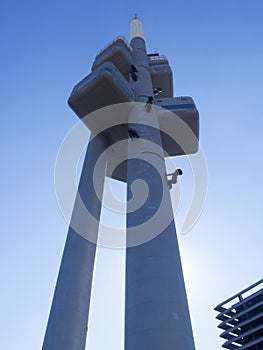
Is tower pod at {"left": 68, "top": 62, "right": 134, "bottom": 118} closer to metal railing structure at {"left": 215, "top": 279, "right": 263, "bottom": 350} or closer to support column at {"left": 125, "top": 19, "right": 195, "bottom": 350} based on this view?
support column at {"left": 125, "top": 19, "right": 195, "bottom": 350}

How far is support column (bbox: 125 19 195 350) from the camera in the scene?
13.7 meters

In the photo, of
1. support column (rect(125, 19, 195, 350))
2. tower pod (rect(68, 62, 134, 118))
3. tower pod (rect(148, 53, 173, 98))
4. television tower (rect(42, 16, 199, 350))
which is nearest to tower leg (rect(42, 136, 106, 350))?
television tower (rect(42, 16, 199, 350))

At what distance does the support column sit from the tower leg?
14.8 feet

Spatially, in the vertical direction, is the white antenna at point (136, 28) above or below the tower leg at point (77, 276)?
above

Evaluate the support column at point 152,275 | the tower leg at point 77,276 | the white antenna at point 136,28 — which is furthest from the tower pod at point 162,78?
the support column at point 152,275

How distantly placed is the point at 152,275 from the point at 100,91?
15893mm

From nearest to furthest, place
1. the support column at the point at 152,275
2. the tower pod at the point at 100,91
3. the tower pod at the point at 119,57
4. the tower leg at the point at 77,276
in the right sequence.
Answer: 1. the support column at the point at 152,275
2. the tower leg at the point at 77,276
3. the tower pod at the point at 100,91
4. the tower pod at the point at 119,57

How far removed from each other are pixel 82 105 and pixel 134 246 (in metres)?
14.7

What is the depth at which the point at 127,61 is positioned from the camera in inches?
1299

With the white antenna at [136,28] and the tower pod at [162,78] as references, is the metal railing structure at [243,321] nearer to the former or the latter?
the tower pod at [162,78]

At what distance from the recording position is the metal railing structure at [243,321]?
3148cm

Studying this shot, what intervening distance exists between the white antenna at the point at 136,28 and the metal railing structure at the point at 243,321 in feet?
97.0

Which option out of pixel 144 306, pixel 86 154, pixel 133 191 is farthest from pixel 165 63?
pixel 144 306

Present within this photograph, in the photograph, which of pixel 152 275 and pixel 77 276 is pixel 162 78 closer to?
pixel 77 276
